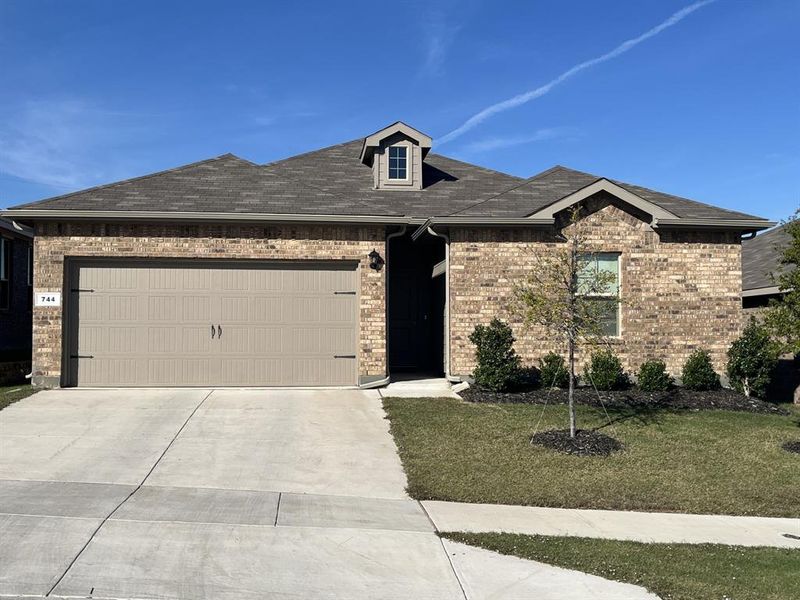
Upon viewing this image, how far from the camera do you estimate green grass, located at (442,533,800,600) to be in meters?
5.10

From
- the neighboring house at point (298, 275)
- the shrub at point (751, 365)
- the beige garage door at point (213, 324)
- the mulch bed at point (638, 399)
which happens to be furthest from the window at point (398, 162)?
the shrub at point (751, 365)

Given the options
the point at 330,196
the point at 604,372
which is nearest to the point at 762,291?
the point at 604,372

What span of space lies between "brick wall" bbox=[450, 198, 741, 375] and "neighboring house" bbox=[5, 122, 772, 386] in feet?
0.09

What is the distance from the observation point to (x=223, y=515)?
20.6ft

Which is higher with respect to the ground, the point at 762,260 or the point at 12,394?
the point at 762,260

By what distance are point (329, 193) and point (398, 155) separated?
278cm

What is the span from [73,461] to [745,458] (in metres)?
8.73

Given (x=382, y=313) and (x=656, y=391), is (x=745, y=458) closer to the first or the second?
(x=656, y=391)

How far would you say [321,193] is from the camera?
13953mm

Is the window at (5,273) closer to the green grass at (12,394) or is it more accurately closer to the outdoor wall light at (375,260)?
the green grass at (12,394)

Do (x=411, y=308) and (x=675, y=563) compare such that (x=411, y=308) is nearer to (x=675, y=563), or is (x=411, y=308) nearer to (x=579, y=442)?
(x=579, y=442)

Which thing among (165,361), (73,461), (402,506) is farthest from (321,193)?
(402,506)

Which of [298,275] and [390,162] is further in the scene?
[390,162]

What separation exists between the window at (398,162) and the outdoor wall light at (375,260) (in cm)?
367
